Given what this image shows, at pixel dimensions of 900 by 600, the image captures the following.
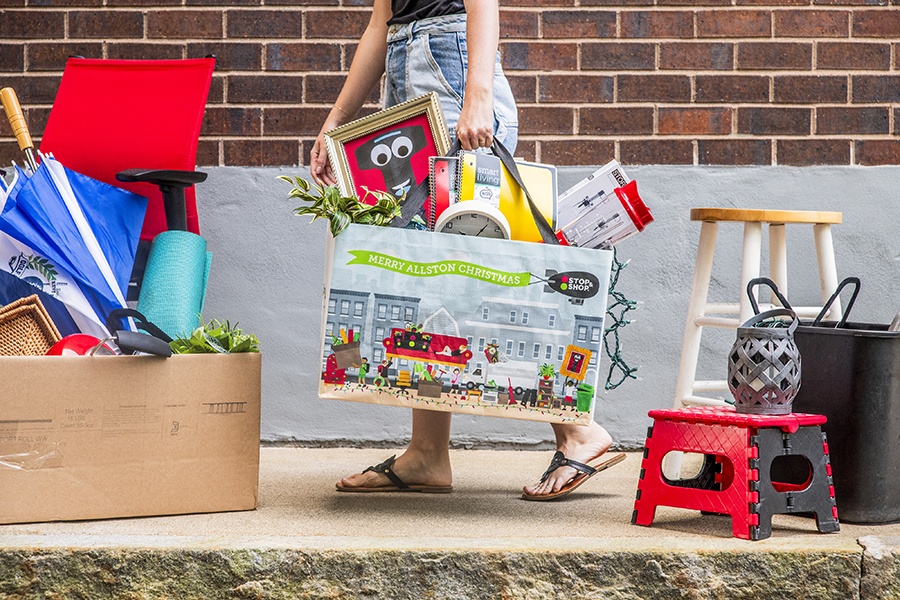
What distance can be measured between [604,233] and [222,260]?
1514 millimetres

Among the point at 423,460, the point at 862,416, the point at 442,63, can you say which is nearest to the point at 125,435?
the point at 423,460

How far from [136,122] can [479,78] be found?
970 millimetres

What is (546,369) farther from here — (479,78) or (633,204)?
(479,78)

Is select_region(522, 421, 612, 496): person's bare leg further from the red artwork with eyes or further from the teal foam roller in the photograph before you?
the teal foam roller

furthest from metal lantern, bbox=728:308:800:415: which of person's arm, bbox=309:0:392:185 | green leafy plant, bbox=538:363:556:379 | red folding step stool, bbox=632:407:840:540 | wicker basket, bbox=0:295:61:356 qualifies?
wicker basket, bbox=0:295:61:356

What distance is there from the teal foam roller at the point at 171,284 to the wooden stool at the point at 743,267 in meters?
1.30

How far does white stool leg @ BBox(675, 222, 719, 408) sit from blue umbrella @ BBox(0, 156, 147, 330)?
4.78 ft

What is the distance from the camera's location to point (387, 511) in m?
2.03

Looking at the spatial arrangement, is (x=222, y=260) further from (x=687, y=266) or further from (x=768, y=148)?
(x=768, y=148)

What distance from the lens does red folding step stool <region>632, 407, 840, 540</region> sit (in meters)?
1.76

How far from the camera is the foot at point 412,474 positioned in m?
2.27

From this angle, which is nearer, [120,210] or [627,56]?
[120,210]

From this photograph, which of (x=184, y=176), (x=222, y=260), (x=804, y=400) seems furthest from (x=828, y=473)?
(x=222, y=260)

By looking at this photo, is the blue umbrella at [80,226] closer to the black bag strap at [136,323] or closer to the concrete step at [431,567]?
the black bag strap at [136,323]
